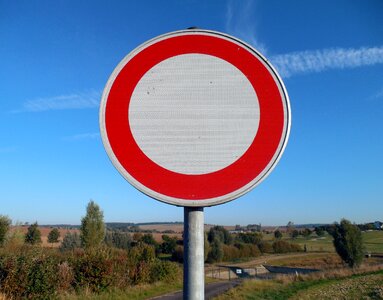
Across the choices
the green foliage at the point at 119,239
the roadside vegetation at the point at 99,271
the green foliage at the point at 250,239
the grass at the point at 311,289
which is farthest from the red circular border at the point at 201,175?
the green foliage at the point at 250,239

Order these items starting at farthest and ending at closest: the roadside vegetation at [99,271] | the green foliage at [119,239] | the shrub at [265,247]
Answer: the shrub at [265,247]
the green foliage at [119,239]
the roadside vegetation at [99,271]

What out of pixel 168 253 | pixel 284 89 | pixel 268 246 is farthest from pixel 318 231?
pixel 284 89

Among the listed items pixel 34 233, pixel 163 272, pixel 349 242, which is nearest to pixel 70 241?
pixel 34 233

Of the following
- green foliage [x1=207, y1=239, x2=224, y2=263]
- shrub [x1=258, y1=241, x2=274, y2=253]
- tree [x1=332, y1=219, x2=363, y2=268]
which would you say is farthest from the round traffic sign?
shrub [x1=258, y1=241, x2=274, y2=253]

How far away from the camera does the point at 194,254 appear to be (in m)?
1.40

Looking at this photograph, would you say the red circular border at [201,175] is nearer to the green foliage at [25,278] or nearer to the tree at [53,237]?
the green foliage at [25,278]

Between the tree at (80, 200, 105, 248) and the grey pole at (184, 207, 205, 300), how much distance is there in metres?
28.7

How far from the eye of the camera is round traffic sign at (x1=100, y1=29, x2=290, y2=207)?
1.45 meters

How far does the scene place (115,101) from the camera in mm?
1520

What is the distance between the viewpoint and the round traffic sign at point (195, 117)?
57.0 inches

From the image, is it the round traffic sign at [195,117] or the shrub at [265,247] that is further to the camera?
the shrub at [265,247]

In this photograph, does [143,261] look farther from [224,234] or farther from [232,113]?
[224,234]

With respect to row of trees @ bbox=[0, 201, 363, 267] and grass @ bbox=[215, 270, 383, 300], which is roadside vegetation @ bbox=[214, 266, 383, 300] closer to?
grass @ bbox=[215, 270, 383, 300]

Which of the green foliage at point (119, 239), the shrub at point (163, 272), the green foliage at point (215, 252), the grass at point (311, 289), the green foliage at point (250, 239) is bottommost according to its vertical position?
the grass at point (311, 289)
